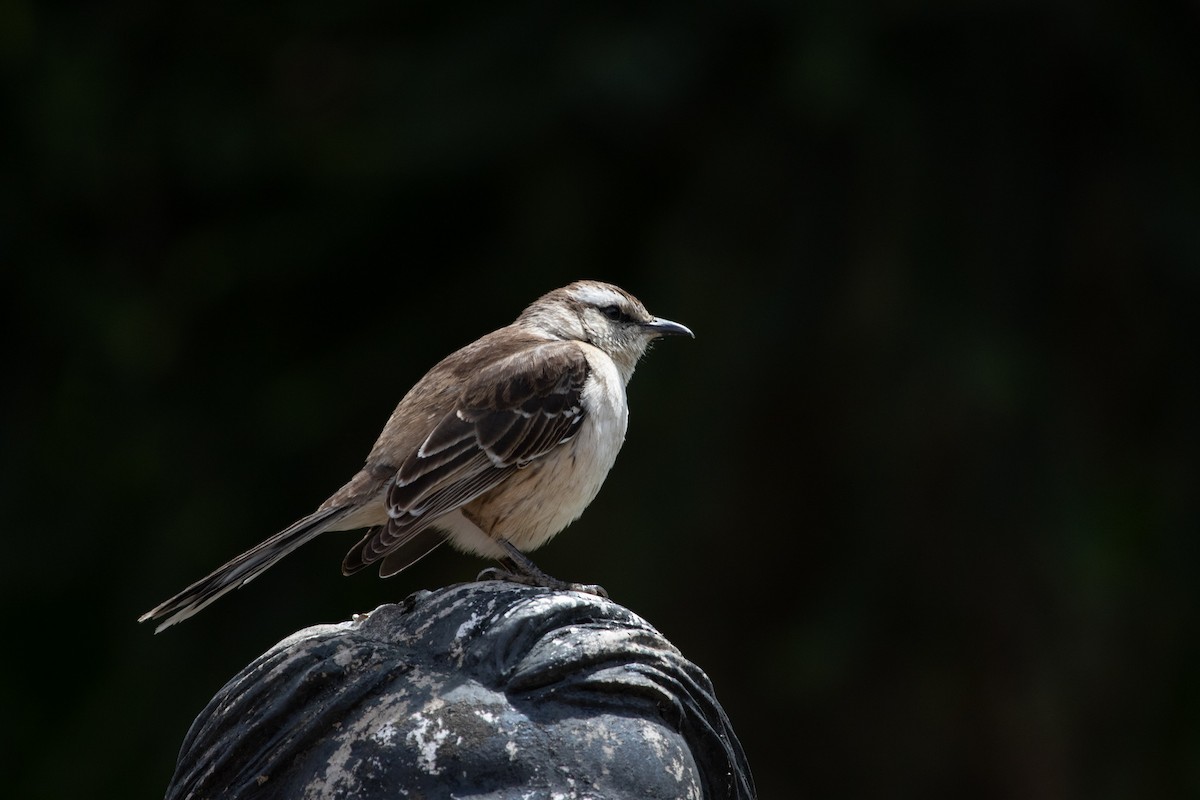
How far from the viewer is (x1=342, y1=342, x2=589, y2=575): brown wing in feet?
11.3

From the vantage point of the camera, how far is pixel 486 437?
373cm

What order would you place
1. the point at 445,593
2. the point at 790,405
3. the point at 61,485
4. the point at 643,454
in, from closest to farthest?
the point at 445,593 < the point at 643,454 < the point at 61,485 < the point at 790,405

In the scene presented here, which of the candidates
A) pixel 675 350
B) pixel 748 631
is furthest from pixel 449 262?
pixel 748 631

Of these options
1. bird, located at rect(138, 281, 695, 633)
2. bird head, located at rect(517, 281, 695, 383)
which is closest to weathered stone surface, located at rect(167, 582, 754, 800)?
bird, located at rect(138, 281, 695, 633)

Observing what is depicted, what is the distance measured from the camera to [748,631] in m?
6.82

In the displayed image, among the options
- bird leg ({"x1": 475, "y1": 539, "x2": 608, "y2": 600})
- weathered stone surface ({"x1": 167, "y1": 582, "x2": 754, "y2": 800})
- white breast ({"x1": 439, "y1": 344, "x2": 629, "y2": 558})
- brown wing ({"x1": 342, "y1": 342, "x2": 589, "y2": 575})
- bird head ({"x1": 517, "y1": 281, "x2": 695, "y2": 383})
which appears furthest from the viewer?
bird head ({"x1": 517, "y1": 281, "x2": 695, "y2": 383})

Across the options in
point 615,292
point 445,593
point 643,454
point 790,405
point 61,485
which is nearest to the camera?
point 445,593

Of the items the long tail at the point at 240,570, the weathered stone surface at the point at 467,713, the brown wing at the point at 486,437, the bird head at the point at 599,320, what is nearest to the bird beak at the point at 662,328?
the bird head at the point at 599,320

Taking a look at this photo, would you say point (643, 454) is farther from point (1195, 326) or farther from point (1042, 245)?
point (1195, 326)

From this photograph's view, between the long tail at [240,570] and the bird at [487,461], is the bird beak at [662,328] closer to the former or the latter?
the bird at [487,461]

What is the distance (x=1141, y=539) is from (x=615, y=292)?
120 inches

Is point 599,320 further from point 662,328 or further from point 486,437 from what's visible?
point 486,437

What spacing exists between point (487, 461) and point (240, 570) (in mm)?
728

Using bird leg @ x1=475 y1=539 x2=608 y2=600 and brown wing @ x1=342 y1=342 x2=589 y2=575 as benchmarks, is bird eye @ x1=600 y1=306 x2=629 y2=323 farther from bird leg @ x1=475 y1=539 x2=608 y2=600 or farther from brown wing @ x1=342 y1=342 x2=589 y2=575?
bird leg @ x1=475 y1=539 x2=608 y2=600
